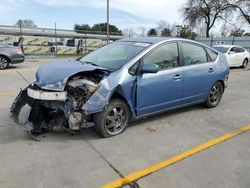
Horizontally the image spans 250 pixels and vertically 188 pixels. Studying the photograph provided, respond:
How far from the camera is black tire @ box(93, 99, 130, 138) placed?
150 inches

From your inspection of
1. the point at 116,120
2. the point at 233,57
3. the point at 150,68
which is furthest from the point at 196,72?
the point at 233,57

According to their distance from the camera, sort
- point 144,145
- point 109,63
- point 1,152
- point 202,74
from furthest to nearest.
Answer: point 202,74, point 109,63, point 144,145, point 1,152

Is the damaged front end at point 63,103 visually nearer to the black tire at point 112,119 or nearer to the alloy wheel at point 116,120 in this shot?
the black tire at point 112,119

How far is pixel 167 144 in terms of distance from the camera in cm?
387

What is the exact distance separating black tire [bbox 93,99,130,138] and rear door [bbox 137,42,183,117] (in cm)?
29

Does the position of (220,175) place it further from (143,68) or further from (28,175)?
(28,175)

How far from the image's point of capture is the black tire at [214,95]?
5.70m

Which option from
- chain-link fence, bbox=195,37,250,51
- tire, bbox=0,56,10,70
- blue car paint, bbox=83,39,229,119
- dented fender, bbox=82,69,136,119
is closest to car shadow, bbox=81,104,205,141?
blue car paint, bbox=83,39,229,119

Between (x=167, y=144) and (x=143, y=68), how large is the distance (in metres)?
1.28

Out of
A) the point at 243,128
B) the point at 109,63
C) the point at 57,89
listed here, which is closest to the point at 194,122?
the point at 243,128

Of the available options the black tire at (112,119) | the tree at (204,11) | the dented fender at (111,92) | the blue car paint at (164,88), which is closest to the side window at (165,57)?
the blue car paint at (164,88)

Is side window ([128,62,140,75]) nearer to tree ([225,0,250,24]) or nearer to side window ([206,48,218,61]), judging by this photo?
side window ([206,48,218,61])

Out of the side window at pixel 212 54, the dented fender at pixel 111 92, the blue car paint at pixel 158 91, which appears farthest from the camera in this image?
the side window at pixel 212 54

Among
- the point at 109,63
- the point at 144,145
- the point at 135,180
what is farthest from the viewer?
the point at 109,63
